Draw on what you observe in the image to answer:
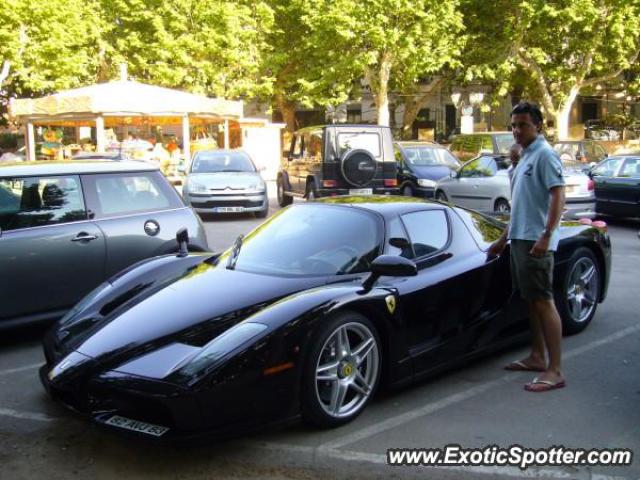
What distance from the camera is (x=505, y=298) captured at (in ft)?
16.0

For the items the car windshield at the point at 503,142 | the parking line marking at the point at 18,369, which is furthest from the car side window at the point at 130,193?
the car windshield at the point at 503,142

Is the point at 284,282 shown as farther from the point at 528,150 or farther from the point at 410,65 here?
the point at 410,65

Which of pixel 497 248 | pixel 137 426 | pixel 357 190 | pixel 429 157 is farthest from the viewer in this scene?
pixel 429 157

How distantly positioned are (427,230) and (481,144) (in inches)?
631

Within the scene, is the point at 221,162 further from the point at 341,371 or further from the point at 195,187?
the point at 341,371

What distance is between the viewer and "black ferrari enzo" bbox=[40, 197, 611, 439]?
3352 millimetres

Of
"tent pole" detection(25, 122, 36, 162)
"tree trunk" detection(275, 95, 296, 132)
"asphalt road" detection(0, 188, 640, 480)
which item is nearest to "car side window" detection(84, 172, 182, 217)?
"asphalt road" detection(0, 188, 640, 480)

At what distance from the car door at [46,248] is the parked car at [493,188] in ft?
25.4

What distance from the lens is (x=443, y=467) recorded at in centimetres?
346

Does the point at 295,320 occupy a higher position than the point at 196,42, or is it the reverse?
the point at 196,42

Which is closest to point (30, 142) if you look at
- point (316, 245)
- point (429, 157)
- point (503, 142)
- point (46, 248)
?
point (429, 157)

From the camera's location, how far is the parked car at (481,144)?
19297 mm

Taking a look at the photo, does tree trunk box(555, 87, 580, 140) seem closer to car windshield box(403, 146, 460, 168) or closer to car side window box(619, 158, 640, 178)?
car windshield box(403, 146, 460, 168)

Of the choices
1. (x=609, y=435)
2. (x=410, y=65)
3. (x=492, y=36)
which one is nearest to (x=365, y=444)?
(x=609, y=435)
